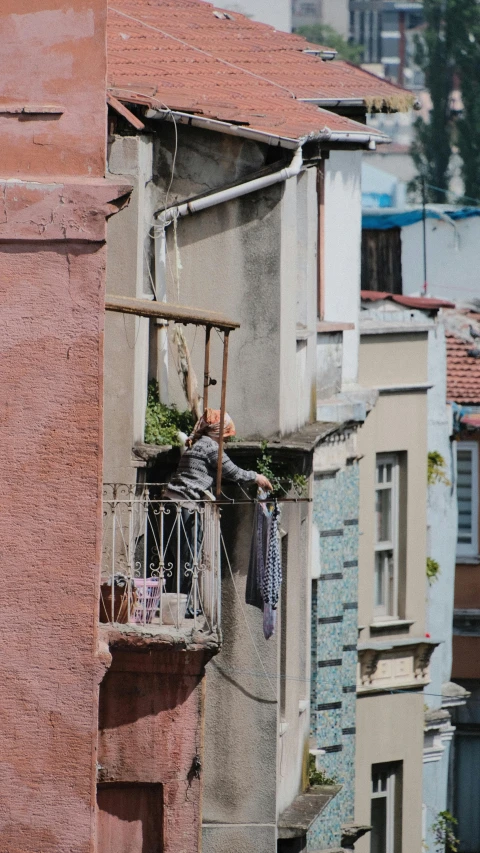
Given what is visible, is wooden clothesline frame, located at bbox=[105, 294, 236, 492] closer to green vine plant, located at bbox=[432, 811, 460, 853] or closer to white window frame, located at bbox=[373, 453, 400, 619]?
white window frame, located at bbox=[373, 453, 400, 619]

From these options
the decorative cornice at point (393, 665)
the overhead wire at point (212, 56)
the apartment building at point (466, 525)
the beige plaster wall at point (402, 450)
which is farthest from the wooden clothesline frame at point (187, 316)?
the apartment building at point (466, 525)

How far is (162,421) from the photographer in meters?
15.3

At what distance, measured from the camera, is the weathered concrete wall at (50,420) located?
11375 millimetres

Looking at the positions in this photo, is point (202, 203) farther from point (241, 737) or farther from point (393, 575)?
point (393, 575)

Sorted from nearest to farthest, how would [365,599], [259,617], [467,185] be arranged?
[259,617]
[365,599]
[467,185]

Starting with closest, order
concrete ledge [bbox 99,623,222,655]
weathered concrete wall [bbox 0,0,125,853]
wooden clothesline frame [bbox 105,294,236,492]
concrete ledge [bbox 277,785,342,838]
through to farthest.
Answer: weathered concrete wall [bbox 0,0,125,853] < wooden clothesline frame [bbox 105,294,236,492] < concrete ledge [bbox 99,623,222,655] < concrete ledge [bbox 277,785,342,838]

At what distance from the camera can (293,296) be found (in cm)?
1627

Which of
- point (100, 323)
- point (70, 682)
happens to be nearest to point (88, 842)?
point (70, 682)

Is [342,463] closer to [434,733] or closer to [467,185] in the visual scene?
[434,733]

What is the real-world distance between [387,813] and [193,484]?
10563 millimetres

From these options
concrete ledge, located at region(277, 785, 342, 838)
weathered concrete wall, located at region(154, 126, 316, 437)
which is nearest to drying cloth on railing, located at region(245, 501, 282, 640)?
weathered concrete wall, located at region(154, 126, 316, 437)

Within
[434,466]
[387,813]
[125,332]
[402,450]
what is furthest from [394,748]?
[125,332]

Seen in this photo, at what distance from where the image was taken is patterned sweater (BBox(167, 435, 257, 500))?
14.2 meters

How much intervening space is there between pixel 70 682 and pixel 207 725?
435cm
